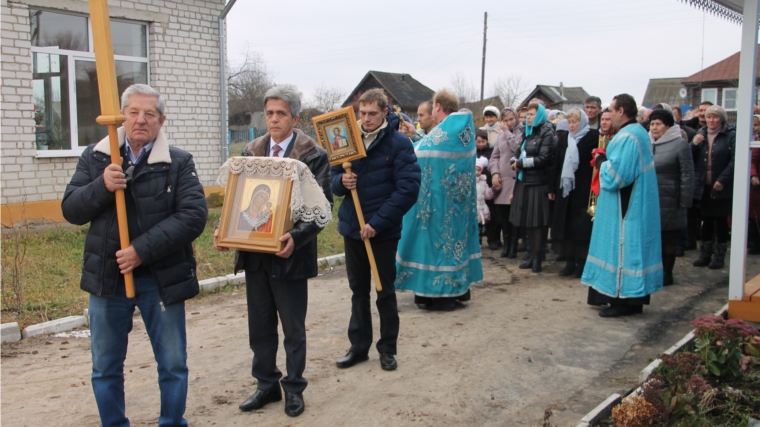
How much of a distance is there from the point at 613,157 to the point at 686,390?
2.88 meters

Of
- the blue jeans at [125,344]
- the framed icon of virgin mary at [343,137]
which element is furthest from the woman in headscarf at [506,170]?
the blue jeans at [125,344]

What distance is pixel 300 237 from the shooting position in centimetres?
387

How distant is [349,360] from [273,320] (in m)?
1.01

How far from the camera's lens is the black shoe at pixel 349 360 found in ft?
16.3

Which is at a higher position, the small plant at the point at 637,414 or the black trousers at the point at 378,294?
the black trousers at the point at 378,294

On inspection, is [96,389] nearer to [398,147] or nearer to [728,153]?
[398,147]

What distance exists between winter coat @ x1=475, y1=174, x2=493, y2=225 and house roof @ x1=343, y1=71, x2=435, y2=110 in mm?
40512

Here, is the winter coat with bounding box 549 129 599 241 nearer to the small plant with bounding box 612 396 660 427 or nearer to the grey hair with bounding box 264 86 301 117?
the small plant with bounding box 612 396 660 427

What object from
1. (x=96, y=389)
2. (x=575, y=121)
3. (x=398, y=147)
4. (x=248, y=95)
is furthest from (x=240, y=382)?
(x=248, y=95)

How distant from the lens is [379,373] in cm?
486

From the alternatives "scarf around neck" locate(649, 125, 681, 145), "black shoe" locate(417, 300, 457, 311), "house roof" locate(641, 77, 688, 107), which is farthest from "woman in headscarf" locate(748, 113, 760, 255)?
"house roof" locate(641, 77, 688, 107)

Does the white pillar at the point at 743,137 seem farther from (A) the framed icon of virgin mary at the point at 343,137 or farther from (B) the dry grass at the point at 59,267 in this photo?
(B) the dry grass at the point at 59,267

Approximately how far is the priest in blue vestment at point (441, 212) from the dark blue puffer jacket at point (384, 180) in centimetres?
146

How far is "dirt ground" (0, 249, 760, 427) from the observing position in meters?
4.17
